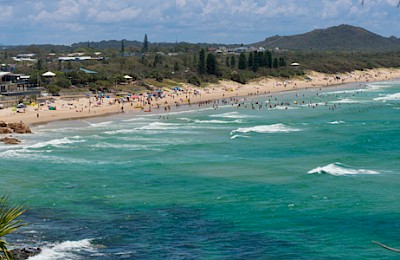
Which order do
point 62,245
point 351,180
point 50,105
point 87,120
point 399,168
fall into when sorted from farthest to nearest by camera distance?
point 50,105
point 87,120
point 399,168
point 351,180
point 62,245

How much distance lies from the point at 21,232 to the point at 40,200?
497 centimetres

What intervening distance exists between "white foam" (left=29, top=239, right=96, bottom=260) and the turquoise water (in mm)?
37

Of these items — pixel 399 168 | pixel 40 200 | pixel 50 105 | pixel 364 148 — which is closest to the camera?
pixel 40 200

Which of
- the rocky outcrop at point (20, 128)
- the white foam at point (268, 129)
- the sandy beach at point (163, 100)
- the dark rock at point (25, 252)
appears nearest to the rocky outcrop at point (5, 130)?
the rocky outcrop at point (20, 128)

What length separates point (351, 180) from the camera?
110ft

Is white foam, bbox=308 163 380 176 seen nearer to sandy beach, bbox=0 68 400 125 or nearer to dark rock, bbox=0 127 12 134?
dark rock, bbox=0 127 12 134

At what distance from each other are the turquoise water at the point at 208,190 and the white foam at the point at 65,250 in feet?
0.12

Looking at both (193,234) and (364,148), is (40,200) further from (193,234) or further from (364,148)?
(364,148)

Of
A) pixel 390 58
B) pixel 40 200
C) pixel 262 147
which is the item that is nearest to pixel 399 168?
pixel 262 147

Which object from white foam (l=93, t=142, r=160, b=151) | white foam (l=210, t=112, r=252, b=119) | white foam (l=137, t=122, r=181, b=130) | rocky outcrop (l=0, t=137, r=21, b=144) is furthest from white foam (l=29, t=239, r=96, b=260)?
white foam (l=210, t=112, r=252, b=119)

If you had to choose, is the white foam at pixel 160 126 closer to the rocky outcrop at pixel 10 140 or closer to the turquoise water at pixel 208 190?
the turquoise water at pixel 208 190

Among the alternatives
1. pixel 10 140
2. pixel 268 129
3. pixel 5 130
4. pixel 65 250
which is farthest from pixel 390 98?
pixel 65 250

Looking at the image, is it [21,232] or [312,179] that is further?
[312,179]

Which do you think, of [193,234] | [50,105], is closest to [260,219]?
[193,234]
